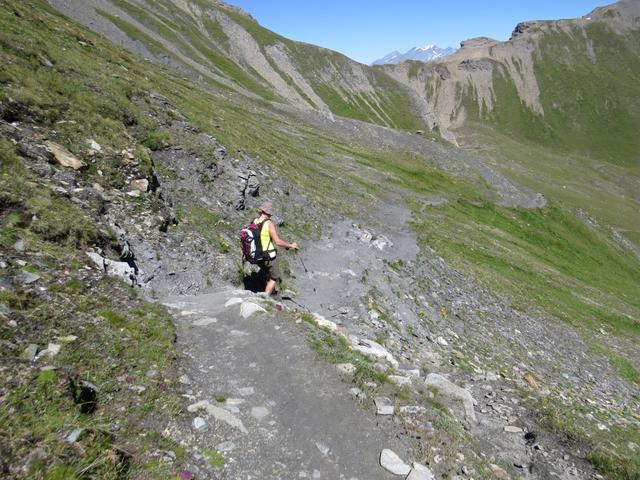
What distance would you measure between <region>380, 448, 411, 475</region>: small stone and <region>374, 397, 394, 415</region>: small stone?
0.92 m

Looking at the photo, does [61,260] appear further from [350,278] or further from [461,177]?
[461,177]

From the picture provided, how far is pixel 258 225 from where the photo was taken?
1365cm

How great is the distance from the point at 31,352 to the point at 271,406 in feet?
13.8

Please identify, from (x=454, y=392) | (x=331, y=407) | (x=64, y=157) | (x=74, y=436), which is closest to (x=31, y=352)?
(x=74, y=436)

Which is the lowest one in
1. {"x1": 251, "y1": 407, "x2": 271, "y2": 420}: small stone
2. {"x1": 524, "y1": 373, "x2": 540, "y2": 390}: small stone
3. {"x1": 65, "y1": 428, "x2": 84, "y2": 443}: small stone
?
{"x1": 524, "y1": 373, "x2": 540, "y2": 390}: small stone

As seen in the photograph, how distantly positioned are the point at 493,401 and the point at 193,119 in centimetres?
2352

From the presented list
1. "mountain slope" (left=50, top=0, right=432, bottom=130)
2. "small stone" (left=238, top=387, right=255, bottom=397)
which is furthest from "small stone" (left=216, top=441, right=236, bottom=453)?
"mountain slope" (left=50, top=0, right=432, bottom=130)

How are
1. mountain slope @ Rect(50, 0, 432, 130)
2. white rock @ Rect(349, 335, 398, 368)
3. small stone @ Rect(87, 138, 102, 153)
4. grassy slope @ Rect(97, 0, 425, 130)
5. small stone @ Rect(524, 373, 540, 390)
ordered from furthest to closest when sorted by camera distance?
grassy slope @ Rect(97, 0, 425, 130) → mountain slope @ Rect(50, 0, 432, 130) → small stone @ Rect(524, 373, 540, 390) → small stone @ Rect(87, 138, 102, 153) → white rock @ Rect(349, 335, 398, 368)

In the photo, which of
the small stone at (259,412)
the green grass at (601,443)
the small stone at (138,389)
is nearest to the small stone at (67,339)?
the small stone at (138,389)

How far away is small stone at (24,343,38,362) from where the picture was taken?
636 centimetres

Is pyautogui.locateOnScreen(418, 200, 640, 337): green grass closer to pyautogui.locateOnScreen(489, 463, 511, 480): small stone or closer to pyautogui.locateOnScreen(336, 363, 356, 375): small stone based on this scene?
pyautogui.locateOnScreen(489, 463, 511, 480): small stone

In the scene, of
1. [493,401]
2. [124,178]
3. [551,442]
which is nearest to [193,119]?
[124,178]

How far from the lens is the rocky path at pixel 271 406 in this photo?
22.2 feet

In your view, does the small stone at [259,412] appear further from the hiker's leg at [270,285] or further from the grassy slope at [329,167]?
the grassy slope at [329,167]
